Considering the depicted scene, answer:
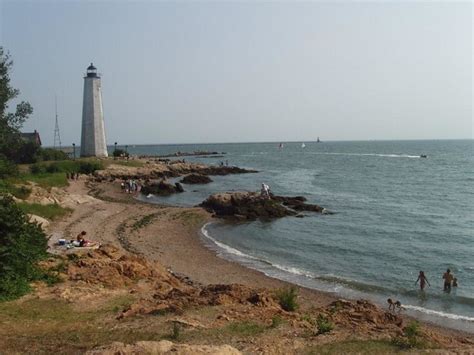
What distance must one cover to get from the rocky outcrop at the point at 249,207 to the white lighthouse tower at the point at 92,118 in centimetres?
3391

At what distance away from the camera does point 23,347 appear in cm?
953

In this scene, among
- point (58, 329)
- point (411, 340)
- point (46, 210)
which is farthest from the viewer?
point (46, 210)

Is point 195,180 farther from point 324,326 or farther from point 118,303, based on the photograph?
point 324,326

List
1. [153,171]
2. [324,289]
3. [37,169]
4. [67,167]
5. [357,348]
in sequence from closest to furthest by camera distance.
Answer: [357,348], [324,289], [37,169], [67,167], [153,171]

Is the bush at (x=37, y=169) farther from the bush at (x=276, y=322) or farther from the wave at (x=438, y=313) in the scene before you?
the bush at (x=276, y=322)

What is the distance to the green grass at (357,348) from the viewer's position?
9992mm

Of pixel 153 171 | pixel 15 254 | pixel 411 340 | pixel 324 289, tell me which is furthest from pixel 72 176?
pixel 411 340

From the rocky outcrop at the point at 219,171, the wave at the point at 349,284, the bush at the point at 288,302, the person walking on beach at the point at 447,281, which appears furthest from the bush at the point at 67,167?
the person walking on beach at the point at 447,281

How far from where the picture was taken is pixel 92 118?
67.7m

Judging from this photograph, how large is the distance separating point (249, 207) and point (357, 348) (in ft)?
95.7

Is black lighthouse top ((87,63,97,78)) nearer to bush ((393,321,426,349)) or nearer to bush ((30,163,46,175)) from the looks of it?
bush ((30,163,46,175))

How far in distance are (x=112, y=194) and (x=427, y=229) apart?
96.0 feet

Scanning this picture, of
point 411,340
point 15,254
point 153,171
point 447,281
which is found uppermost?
point 15,254

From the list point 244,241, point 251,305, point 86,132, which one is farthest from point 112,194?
point 251,305
